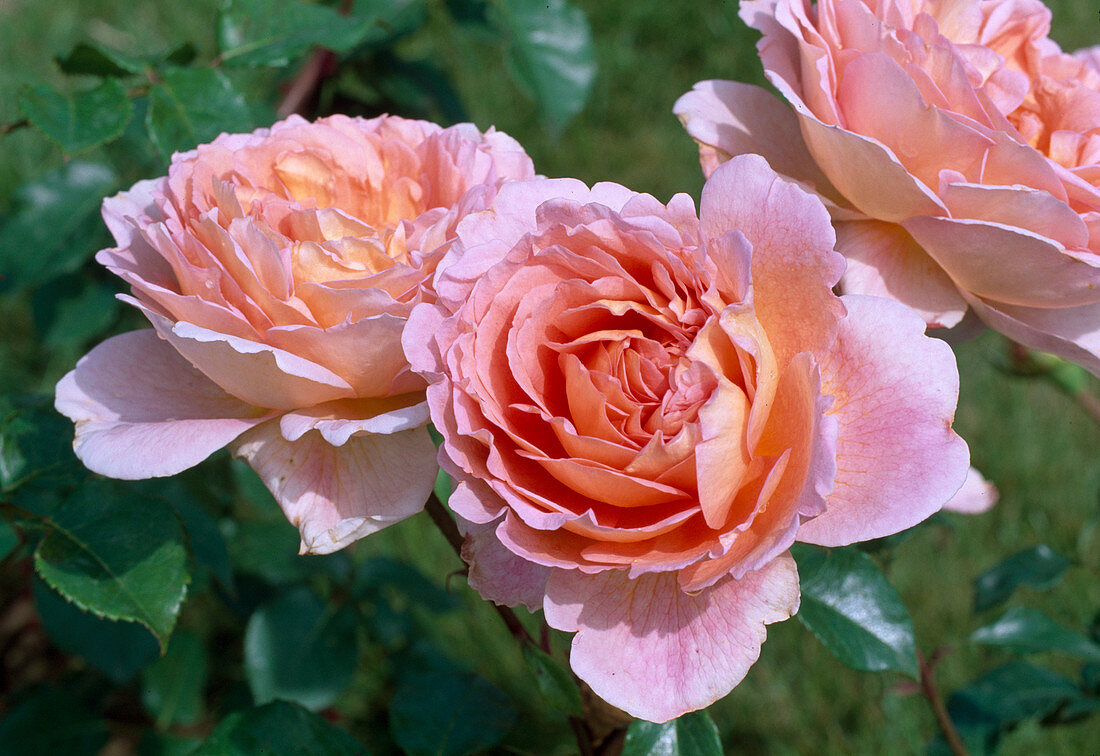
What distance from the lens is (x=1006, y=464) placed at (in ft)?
7.61

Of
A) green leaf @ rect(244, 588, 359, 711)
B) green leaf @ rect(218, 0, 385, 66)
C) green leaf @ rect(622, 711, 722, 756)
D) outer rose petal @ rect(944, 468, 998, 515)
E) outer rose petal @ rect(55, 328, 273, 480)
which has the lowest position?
green leaf @ rect(244, 588, 359, 711)

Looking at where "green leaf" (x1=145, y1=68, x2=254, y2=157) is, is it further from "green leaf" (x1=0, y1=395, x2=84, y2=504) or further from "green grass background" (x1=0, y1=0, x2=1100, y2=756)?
"green grass background" (x1=0, y1=0, x2=1100, y2=756)

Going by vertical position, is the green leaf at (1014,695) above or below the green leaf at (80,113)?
below

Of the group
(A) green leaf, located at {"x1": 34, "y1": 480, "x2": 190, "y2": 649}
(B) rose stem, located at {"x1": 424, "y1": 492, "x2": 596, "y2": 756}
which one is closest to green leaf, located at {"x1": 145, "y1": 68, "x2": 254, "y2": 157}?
(A) green leaf, located at {"x1": 34, "y1": 480, "x2": 190, "y2": 649}

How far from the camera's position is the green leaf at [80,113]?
100 cm

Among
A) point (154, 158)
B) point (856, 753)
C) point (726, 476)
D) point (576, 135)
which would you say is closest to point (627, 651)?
point (726, 476)

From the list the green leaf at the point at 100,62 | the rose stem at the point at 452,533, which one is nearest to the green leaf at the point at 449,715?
the rose stem at the point at 452,533

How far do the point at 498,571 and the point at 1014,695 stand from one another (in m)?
0.98

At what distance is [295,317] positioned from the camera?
26.5 inches

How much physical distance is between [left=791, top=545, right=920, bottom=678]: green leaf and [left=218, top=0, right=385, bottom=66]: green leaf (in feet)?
2.52

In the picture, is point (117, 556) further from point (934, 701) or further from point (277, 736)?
point (934, 701)

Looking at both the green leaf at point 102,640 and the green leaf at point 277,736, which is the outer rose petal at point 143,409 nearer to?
the green leaf at point 277,736

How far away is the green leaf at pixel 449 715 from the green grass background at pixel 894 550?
270mm

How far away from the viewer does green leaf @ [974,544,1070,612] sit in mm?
1282
